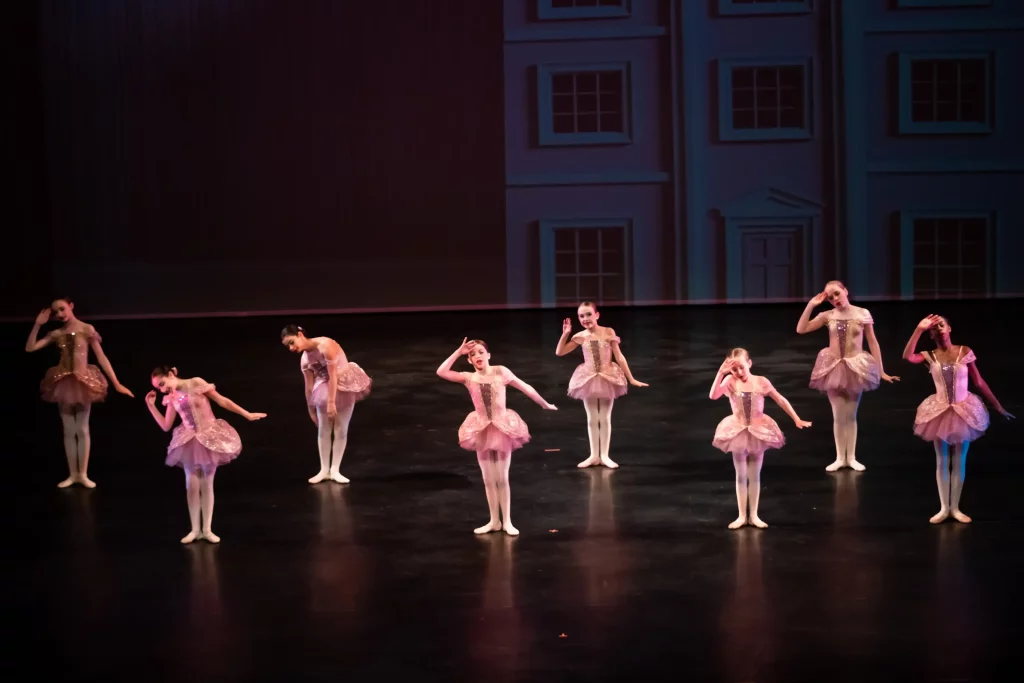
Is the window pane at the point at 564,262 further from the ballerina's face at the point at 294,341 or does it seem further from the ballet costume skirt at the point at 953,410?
the ballet costume skirt at the point at 953,410

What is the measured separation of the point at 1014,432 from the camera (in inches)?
407

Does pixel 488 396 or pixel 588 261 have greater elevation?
pixel 588 261

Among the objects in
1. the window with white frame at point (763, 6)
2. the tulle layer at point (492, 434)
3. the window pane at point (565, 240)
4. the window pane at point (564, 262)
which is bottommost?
the tulle layer at point (492, 434)

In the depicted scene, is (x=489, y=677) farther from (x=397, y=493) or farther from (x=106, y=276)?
→ (x=106, y=276)

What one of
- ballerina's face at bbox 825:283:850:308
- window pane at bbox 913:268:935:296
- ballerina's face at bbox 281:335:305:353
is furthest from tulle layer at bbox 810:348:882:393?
window pane at bbox 913:268:935:296

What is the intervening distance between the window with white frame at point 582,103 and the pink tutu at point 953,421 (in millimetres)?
11231

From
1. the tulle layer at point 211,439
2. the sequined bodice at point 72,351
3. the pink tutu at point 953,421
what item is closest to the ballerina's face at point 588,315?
the pink tutu at point 953,421

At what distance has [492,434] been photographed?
25.6 feet

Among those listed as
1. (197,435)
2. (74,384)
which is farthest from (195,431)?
(74,384)

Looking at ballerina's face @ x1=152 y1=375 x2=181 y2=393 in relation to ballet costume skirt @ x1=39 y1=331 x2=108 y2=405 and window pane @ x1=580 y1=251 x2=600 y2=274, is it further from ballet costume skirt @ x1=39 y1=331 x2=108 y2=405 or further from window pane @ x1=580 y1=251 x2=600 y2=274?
window pane @ x1=580 y1=251 x2=600 y2=274

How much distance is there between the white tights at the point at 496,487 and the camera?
7883mm

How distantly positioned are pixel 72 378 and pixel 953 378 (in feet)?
19.0

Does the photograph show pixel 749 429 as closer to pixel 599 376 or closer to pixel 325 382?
A: pixel 599 376

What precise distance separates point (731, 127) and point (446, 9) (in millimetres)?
4253
